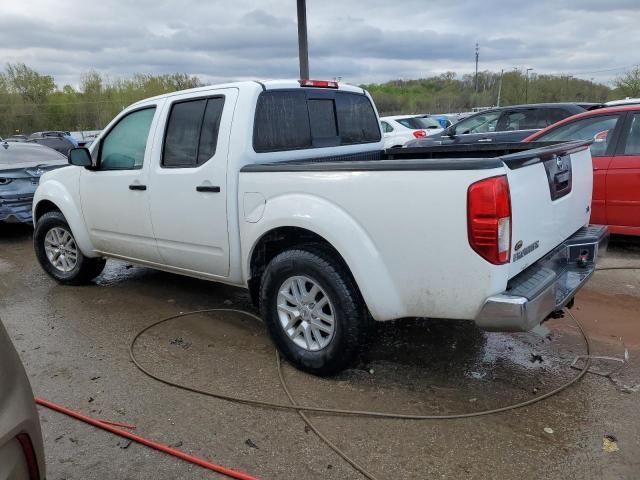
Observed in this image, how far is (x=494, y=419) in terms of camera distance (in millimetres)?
3088

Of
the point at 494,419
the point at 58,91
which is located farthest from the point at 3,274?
the point at 58,91

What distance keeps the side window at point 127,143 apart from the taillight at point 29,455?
318 cm

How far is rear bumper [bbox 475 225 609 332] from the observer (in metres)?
2.78

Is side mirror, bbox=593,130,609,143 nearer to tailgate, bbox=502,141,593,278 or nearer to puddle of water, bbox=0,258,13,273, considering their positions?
tailgate, bbox=502,141,593,278

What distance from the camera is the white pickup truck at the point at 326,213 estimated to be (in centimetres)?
284

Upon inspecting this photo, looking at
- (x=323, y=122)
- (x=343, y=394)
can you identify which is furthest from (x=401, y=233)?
(x=323, y=122)

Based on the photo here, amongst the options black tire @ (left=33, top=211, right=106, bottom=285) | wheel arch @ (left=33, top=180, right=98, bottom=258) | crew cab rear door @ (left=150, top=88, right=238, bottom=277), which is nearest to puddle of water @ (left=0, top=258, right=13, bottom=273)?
black tire @ (left=33, top=211, right=106, bottom=285)

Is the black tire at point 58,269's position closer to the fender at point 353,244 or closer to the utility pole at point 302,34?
the fender at point 353,244

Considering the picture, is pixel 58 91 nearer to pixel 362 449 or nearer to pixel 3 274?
pixel 3 274

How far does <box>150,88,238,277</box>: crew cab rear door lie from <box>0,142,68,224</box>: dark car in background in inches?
187

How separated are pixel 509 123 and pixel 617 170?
529 centimetres

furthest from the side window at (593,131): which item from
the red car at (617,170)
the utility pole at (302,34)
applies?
the utility pole at (302,34)

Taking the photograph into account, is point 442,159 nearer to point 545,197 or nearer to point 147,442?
point 545,197

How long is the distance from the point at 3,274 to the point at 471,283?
5.82 meters
